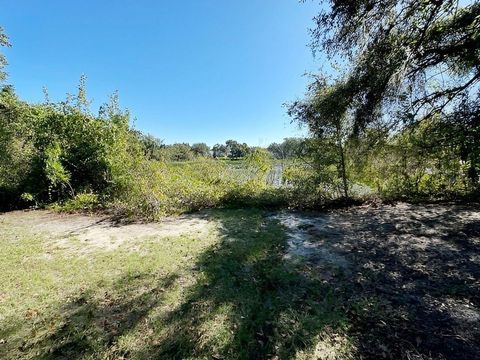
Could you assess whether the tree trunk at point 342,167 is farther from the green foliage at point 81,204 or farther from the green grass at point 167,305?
the green foliage at point 81,204

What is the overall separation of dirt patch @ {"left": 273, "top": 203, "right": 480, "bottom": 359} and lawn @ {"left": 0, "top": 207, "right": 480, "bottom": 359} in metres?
0.01

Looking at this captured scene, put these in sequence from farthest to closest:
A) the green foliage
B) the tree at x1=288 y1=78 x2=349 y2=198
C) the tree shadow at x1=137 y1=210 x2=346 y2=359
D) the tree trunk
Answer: the green foliage → the tree trunk → the tree at x1=288 y1=78 x2=349 y2=198 → the tree shadow at x1=137 y1=210 x2=346 y2=359

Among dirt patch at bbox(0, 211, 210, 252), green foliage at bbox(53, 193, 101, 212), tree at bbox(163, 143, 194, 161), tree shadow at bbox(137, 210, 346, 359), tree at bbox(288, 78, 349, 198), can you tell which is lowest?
tree shadow at bbox(137, 210, 346, 359)

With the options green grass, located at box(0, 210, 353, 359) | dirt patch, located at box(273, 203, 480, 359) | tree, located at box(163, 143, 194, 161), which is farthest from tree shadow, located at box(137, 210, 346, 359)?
tree, located at box(163, 143, 194, 161)

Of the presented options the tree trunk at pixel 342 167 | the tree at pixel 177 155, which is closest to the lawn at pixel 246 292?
the tree trunk at pixel 342 167

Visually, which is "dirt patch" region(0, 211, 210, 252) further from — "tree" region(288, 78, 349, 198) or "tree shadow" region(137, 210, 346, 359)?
"tree" region(288, 78, 349, 198)

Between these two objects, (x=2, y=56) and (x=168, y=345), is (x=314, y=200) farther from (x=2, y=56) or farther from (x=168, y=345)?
(x=2, y=56)

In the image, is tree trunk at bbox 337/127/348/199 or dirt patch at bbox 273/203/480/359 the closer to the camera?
dirt patch at bbox 273/203/480/359

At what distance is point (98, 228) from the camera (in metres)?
5.68

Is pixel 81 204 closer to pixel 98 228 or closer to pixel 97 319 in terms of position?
pixel 98 228

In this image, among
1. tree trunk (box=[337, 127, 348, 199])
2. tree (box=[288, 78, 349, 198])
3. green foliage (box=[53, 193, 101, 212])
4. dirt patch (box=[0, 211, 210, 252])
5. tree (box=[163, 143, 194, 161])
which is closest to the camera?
dirt patch (box=[0, 211, 210, 252])

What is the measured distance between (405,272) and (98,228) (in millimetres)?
5466

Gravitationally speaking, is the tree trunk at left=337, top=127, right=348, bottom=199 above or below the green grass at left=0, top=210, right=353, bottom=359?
above

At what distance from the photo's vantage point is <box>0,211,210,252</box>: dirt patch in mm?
4906
